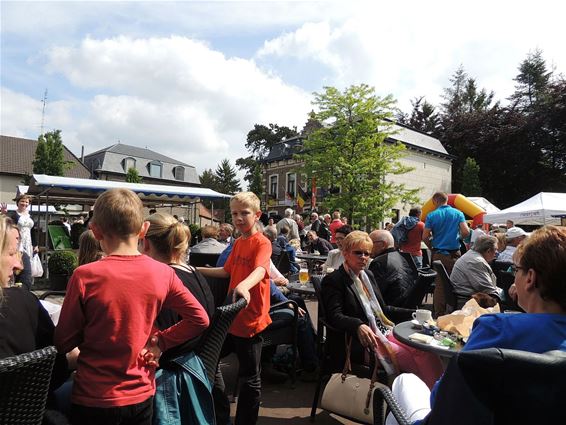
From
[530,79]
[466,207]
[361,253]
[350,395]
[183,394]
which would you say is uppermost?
[530,79]

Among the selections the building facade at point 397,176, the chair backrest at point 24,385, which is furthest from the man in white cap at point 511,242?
the building facade at point 397,176

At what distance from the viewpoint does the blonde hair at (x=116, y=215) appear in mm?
1748

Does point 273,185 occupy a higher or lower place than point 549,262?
higher

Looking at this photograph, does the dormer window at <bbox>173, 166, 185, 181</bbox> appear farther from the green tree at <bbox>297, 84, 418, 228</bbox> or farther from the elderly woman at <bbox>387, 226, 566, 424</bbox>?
the elderly woman at <bbox>387, 226, 566, 424</bbox>

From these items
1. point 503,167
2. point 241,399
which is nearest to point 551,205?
point 241,399

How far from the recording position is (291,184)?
1528 inches

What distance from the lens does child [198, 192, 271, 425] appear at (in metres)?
2.72

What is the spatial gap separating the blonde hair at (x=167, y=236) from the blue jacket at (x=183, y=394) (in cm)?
53

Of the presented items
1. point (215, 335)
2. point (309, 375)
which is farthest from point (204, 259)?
point (215, 335)

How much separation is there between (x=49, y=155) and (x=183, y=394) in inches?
1238

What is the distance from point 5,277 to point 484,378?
5.49ft

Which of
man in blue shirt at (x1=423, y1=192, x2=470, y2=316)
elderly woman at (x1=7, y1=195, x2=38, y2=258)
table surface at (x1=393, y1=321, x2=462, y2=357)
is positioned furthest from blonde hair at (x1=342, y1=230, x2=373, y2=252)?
elderly woman at (x1=7, y1=195, x2=38, y2=258)

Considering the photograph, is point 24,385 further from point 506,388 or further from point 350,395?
point 350,395

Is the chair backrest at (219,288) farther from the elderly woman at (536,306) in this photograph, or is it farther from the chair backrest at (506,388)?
the chair backrest at (506,388)
